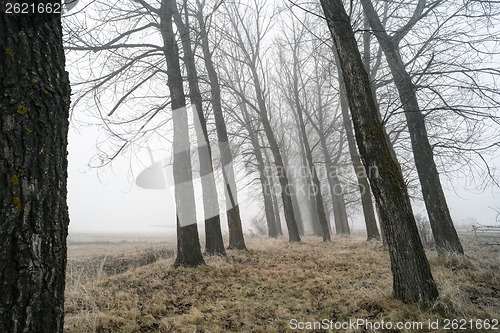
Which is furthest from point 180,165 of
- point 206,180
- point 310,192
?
point 310,192

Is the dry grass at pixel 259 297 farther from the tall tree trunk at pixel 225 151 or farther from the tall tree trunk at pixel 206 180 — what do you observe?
the tall tree trunk at pixel 225 151

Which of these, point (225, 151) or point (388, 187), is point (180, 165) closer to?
point (225, 151)

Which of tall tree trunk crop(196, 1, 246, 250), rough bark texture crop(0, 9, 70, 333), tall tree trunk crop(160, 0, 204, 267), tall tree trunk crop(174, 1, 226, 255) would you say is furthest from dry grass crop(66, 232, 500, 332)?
tall tree trunk crop(196, 1, 246, 250)

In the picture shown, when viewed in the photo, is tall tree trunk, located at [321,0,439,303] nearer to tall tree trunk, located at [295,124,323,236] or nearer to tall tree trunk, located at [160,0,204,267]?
tall tree trunk, located at [160,0,204,267]

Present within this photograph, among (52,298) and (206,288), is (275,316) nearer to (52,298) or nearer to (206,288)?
(206,288)

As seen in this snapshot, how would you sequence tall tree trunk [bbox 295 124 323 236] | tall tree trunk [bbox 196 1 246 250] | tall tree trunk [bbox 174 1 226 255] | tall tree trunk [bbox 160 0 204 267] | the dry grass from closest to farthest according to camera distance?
the dry grass < tall tree trunk [bbox 160 0 204 267] < tall tree trunk [bbox 174 1 226 255] < tall tree trunk [bbox 196 1 246 250] < tall tree trunk [bbox 295 124 323 236]

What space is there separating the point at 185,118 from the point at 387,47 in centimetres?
507

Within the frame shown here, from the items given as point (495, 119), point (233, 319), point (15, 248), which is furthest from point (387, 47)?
point (15, 248)

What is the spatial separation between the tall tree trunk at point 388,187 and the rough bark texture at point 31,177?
312 centimetres

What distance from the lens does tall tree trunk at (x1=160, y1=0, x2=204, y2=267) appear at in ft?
19.4

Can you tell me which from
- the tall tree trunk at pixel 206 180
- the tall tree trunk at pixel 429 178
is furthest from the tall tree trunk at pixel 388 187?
the tall tree trunk at pixel 206 180

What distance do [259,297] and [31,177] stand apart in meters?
3.49

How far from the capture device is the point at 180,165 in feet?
19.9

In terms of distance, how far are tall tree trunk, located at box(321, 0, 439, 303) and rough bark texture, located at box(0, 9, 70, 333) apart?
312 cm
